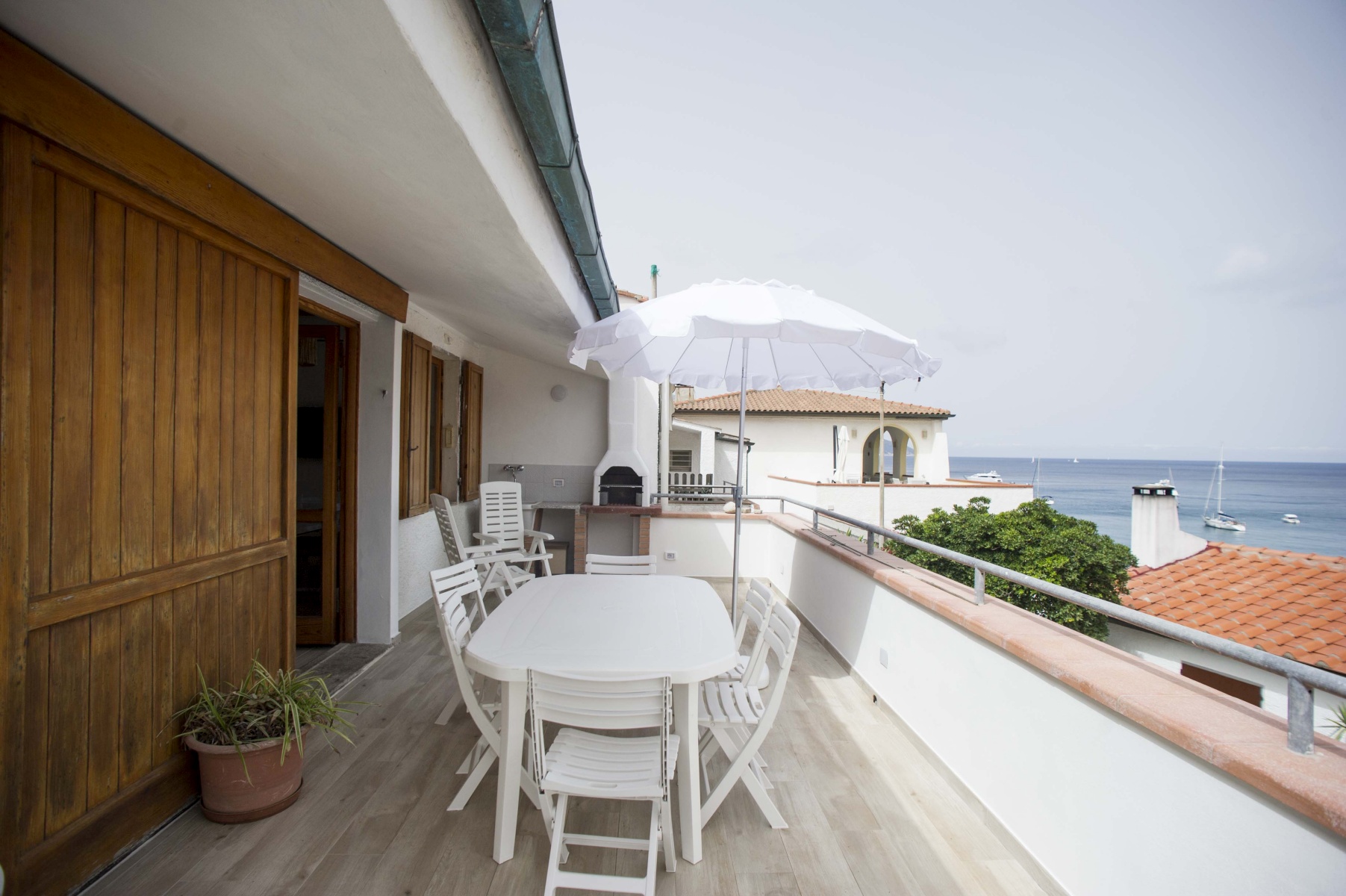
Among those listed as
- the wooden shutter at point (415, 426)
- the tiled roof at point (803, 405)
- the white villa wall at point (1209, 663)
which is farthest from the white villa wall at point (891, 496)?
the wooden shutter at point (415, 426)

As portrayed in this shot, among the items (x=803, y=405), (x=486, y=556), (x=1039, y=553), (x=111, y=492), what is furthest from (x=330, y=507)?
(x=803, y=405)

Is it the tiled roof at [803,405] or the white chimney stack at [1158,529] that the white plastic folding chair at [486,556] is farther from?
the tiled roof at [803,405]

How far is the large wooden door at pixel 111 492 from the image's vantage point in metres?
1.68

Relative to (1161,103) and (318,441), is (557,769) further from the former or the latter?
(1161,103)

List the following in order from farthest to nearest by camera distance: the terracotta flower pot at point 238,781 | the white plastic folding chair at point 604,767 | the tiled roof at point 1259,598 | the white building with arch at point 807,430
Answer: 1. the white building with arch at point 807,430
2. the tiled roof at point 1259,598
3. the terracotta flower pot at point 238,781
4. the white plastic folding chair at point 604,767

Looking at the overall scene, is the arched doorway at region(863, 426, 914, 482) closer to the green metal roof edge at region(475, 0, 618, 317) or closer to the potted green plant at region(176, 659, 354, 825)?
Result: the green metal roof edge at region(475, 0, 618, 317)

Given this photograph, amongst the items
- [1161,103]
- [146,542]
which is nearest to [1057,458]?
[1161,103]

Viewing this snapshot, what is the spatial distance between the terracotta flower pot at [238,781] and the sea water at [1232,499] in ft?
82.8

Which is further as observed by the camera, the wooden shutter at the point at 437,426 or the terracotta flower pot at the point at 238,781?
the wooden shutter at the point at 437,426

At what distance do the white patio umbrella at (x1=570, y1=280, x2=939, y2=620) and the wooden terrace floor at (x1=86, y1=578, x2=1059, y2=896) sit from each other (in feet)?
5.58

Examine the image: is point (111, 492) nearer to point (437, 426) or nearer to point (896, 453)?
point (437, 426)

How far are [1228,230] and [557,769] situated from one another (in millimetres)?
49688

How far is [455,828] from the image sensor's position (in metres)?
2.32

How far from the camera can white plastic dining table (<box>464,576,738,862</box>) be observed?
2.12 meters
